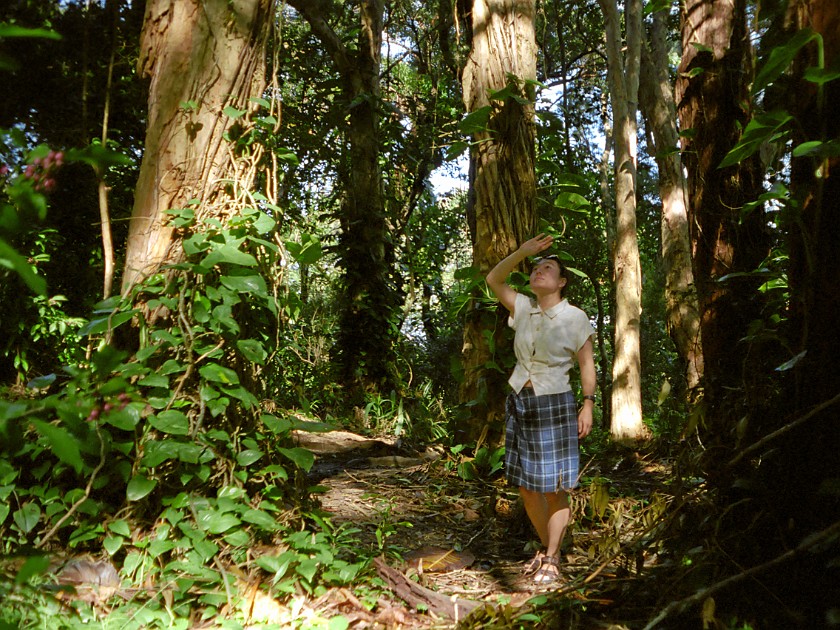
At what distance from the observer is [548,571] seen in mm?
3023

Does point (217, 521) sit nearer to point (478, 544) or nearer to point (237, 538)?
point (237, 538)

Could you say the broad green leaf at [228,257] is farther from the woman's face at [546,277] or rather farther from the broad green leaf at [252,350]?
the woman's face at [546,277]

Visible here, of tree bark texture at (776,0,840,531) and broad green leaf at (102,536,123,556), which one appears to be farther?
broad green leaf at (102,536,123,556)

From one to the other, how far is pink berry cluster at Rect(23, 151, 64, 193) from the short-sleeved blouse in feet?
7.89

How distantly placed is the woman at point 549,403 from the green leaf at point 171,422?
1.70 metres

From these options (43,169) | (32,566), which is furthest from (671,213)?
(32,566)

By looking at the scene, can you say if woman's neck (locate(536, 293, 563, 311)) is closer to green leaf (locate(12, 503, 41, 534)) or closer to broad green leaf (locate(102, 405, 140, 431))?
broad green leaf (locate(102, 405, 140, 431))

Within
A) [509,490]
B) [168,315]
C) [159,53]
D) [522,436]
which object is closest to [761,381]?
[522,436]

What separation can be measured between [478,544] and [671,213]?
4699 millimetres

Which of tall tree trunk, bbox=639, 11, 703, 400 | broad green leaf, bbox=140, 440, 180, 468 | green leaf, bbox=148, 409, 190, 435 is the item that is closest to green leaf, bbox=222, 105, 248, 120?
green leaf, bbox=148, 409, 190, 435

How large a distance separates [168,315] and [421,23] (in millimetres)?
12295

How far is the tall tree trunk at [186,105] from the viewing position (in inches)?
118

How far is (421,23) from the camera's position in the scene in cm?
1342

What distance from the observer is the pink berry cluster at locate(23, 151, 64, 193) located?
134cm
